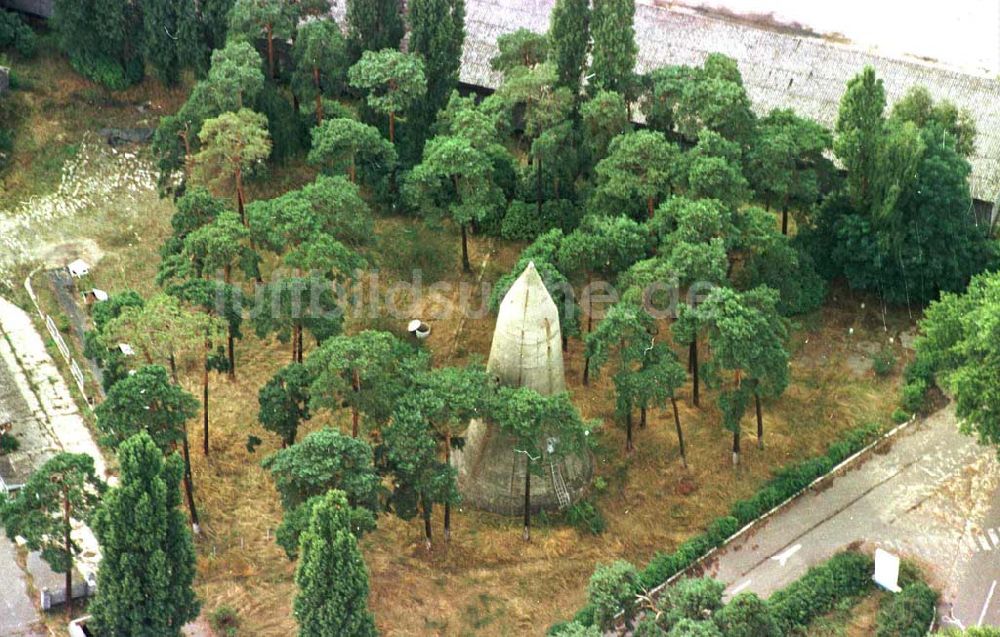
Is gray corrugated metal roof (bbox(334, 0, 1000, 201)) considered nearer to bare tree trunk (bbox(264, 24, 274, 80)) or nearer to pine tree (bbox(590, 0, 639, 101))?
bare tree trunk (bbox(264, 24, 274, 80))

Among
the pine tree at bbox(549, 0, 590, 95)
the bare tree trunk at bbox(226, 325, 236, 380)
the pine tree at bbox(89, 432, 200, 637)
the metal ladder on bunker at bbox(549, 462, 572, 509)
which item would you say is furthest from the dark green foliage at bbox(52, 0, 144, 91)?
the pine tree at bbox(89, 432, 200, 637)

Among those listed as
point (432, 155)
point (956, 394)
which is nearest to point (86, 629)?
point (432, 155)

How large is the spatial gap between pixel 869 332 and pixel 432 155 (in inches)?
668

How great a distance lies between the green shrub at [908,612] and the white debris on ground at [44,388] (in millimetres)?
23280

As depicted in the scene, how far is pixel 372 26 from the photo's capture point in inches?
2544

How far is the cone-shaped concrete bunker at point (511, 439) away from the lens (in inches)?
1885

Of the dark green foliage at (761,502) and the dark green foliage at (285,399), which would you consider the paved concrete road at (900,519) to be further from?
the dark green foliage at (285,399)

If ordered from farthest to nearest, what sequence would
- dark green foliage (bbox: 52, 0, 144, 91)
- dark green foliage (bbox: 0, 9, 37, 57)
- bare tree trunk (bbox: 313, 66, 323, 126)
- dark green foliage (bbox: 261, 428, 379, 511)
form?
dark green foliage (bbox: 0, 9, 37, 57), dark green foliage (bbox: 52, 0, 144, 91), bare tree trunk (bbox: 313, 66, 323, 126), dark green foliage (bbox: 261, 428, 379, 511)

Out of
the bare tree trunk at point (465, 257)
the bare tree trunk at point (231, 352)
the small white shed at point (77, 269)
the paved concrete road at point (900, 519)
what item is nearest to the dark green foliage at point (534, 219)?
the bare tree trunk at point (465, 257)

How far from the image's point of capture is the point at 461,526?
5138 cm

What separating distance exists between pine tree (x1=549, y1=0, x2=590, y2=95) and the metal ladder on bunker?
17.1m

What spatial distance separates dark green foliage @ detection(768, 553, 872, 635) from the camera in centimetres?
4806

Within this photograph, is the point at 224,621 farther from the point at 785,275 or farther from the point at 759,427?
→ the point at 785,275

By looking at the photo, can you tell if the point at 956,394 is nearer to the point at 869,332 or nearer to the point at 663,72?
the point at 869,332
